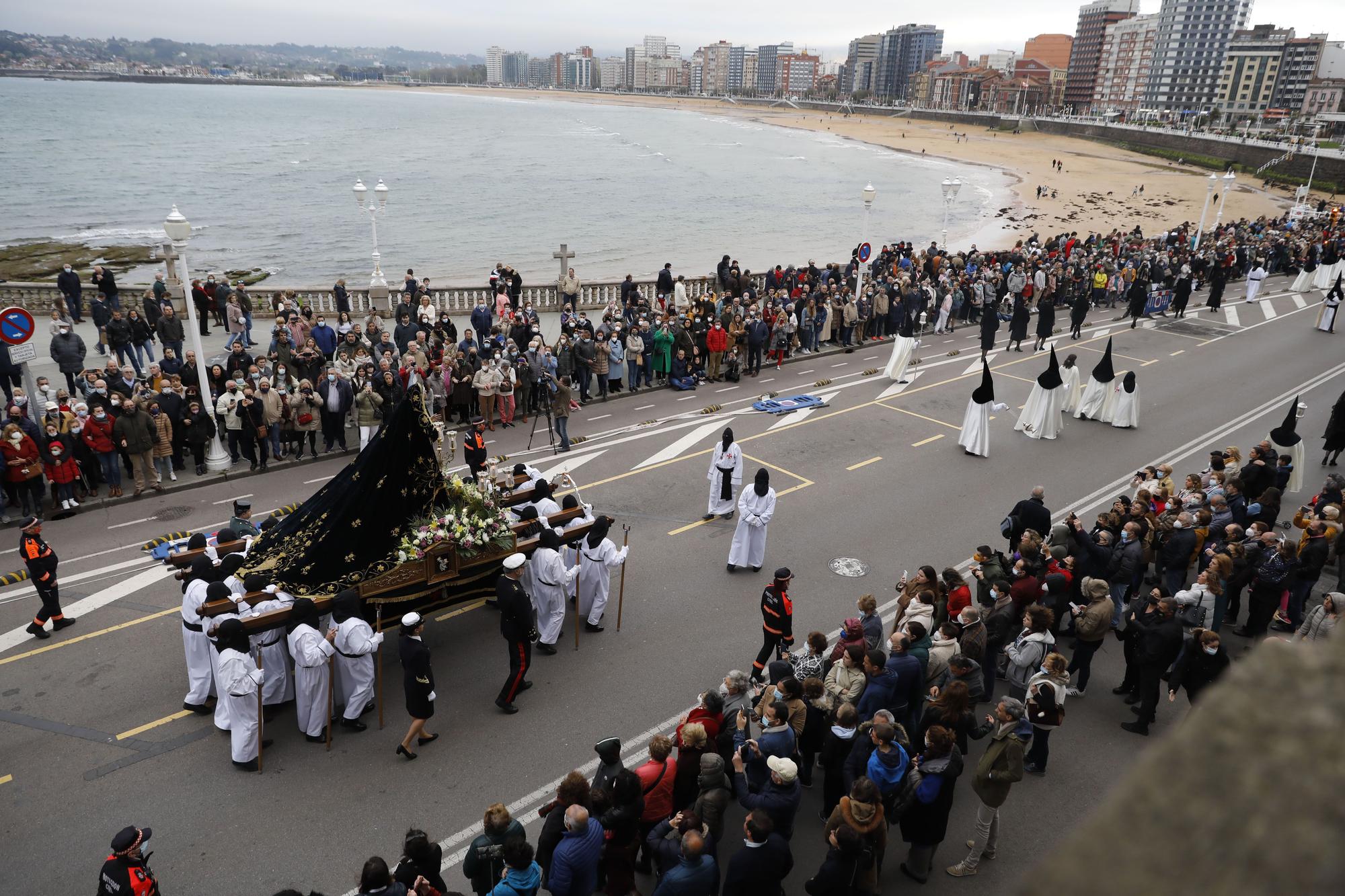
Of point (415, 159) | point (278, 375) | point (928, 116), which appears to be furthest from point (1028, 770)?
point (928, 116)

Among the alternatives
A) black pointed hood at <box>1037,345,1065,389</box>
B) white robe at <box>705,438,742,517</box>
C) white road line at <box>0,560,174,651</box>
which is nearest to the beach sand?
black pointed hood at <box>1037,345,1065,389</box>

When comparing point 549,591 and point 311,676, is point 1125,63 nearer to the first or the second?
point 549,591

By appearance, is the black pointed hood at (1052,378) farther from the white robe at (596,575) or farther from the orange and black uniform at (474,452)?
the orange and black uniform at (474,452)

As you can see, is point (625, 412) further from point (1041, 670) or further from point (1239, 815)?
point (1239, 815)

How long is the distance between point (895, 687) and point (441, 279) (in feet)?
129

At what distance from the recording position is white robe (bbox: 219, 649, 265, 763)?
27.5 ft

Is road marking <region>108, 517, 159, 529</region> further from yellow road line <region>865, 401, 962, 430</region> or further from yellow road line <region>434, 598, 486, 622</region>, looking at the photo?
yellow road line <region>865, 401, 962, 430</region>

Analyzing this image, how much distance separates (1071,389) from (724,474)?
10537mm

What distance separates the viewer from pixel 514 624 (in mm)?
9359

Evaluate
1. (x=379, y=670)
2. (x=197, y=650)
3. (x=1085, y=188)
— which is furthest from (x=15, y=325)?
(x=1085, y=188)

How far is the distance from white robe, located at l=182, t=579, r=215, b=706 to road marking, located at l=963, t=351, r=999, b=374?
784 inches

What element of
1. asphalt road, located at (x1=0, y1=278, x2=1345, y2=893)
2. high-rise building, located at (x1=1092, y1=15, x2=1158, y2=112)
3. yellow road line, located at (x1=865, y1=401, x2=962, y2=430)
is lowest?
asphalt road, located at (x1=0, y1=278, x2=1345, y2=893)

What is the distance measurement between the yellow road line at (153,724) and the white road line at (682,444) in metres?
8.88

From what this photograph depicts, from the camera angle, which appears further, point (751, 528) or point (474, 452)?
point (474, 452)
